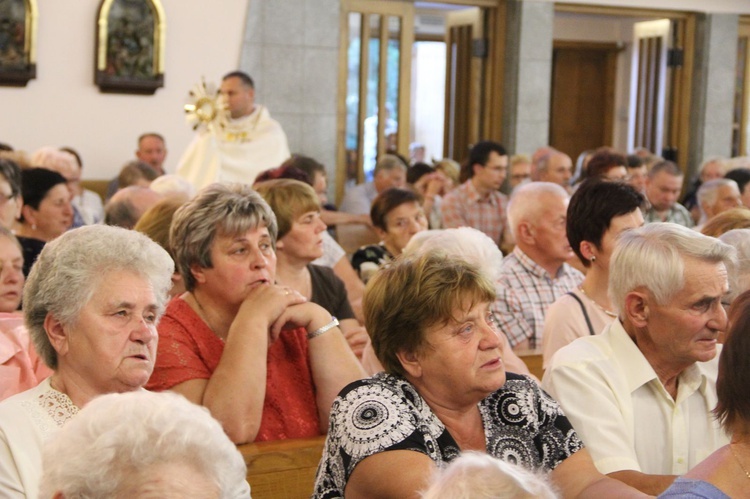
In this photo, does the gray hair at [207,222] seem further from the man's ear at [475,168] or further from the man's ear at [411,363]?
the man's ear at [475,168]

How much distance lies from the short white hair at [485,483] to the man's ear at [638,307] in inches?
53.4

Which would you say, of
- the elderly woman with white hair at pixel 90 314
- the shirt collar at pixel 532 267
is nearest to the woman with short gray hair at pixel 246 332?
the elderly woman with white hair at pixel 90 314

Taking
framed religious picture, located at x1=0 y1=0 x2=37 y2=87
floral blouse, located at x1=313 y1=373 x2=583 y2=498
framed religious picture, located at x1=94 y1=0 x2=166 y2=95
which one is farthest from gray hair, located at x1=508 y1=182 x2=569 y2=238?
framed religious picture, located at x1=0 y1=0 x2=37 y2=87

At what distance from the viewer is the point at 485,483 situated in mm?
1361

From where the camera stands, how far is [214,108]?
8.09 m

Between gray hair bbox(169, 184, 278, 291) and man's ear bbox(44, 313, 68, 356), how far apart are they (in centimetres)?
74

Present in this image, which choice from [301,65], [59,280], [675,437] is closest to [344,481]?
[59,280]

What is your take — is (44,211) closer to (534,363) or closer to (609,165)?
(534,363)

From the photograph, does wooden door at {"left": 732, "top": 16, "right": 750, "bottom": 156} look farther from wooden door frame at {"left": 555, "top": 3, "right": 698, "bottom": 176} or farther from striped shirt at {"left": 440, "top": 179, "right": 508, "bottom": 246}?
striped shirt at {"left": 440, "top": 179, "right": 508, "bottom": 246}

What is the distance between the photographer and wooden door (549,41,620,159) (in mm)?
14258

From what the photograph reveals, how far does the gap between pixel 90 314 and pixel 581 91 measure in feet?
41.7

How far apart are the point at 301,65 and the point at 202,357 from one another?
675cm

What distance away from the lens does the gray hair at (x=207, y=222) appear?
9.82 feet

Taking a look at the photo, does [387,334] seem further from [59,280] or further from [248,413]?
[59,280]
